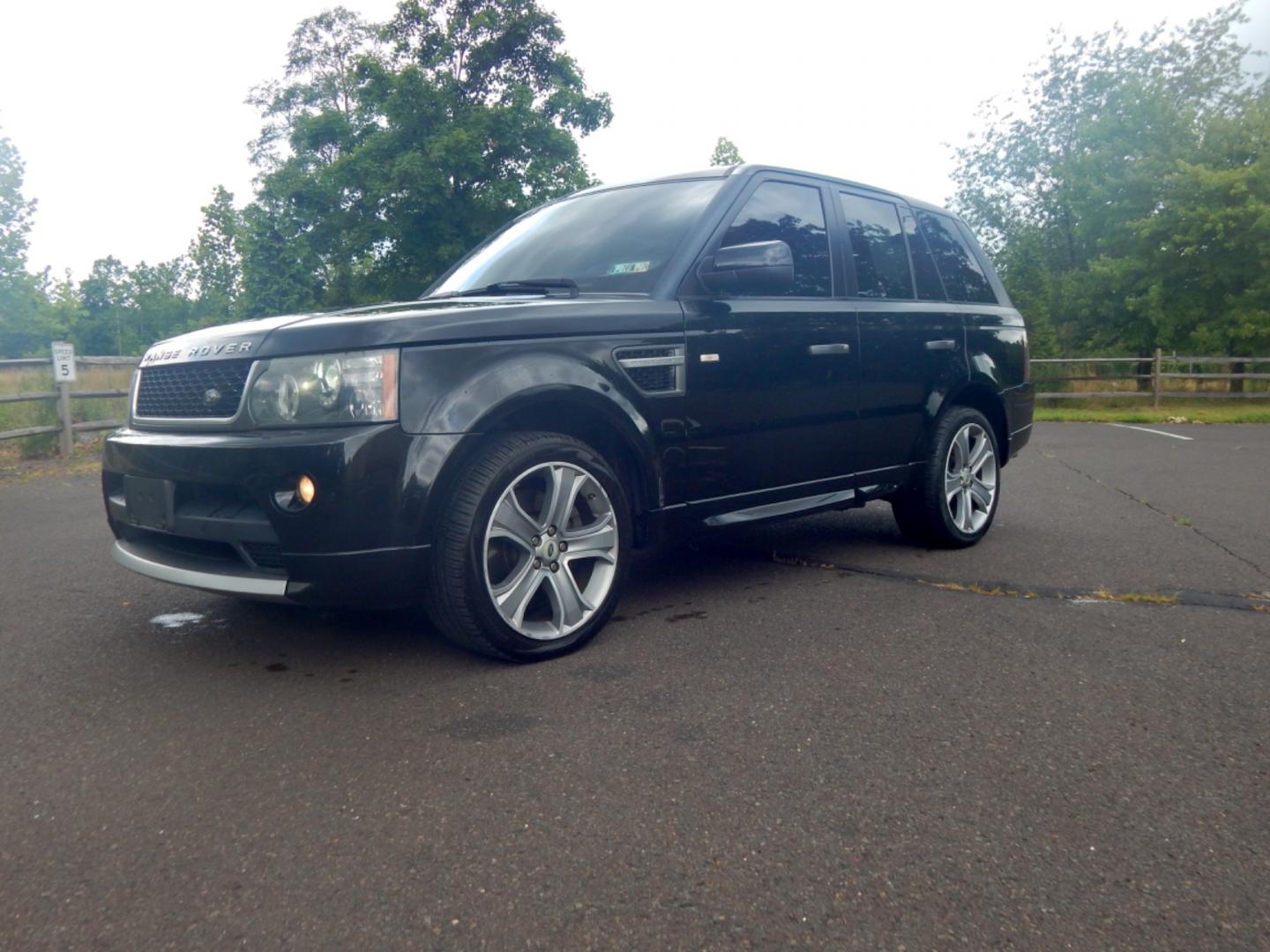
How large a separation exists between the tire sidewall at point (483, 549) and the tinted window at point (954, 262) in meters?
2.68

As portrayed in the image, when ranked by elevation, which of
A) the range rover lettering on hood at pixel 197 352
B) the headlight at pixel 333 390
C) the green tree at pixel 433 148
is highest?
the green tree at pixel 433 148

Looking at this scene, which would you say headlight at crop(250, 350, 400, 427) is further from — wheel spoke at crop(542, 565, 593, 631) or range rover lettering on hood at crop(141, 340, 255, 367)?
wheel spoke at crop(542, 565, 593, 631)

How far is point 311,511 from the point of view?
3.09 metres

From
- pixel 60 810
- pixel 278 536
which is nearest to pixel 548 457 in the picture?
pixel 278 536

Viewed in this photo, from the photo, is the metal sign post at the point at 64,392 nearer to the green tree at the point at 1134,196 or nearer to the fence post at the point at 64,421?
the fence post at the point at 64,421

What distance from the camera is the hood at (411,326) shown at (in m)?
3.19

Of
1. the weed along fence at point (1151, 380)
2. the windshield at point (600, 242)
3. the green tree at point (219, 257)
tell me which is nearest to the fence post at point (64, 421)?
the windshield at point (600, 242)

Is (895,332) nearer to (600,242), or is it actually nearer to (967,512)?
(967,512)

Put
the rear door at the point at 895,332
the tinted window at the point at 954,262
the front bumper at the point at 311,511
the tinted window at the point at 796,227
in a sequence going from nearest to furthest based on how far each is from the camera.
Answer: the front bumper at the point at 311,511
the tinted window at the point at 796,227
the rear door at the point at 895,332
the tinted window at the point at 954,262

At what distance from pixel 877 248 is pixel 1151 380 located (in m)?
19.8

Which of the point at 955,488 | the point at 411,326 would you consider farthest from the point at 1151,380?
the point at 411,326

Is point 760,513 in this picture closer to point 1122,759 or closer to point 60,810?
point 1122,759

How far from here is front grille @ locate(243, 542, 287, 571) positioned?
3.17m

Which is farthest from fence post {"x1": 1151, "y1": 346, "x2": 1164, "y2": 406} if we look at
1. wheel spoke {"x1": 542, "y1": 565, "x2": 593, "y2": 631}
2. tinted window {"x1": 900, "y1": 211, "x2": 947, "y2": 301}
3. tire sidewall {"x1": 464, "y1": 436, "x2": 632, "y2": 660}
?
wheel spoke {"x1": 542, "y1": 565, "x2": 593, "y2": 631}
